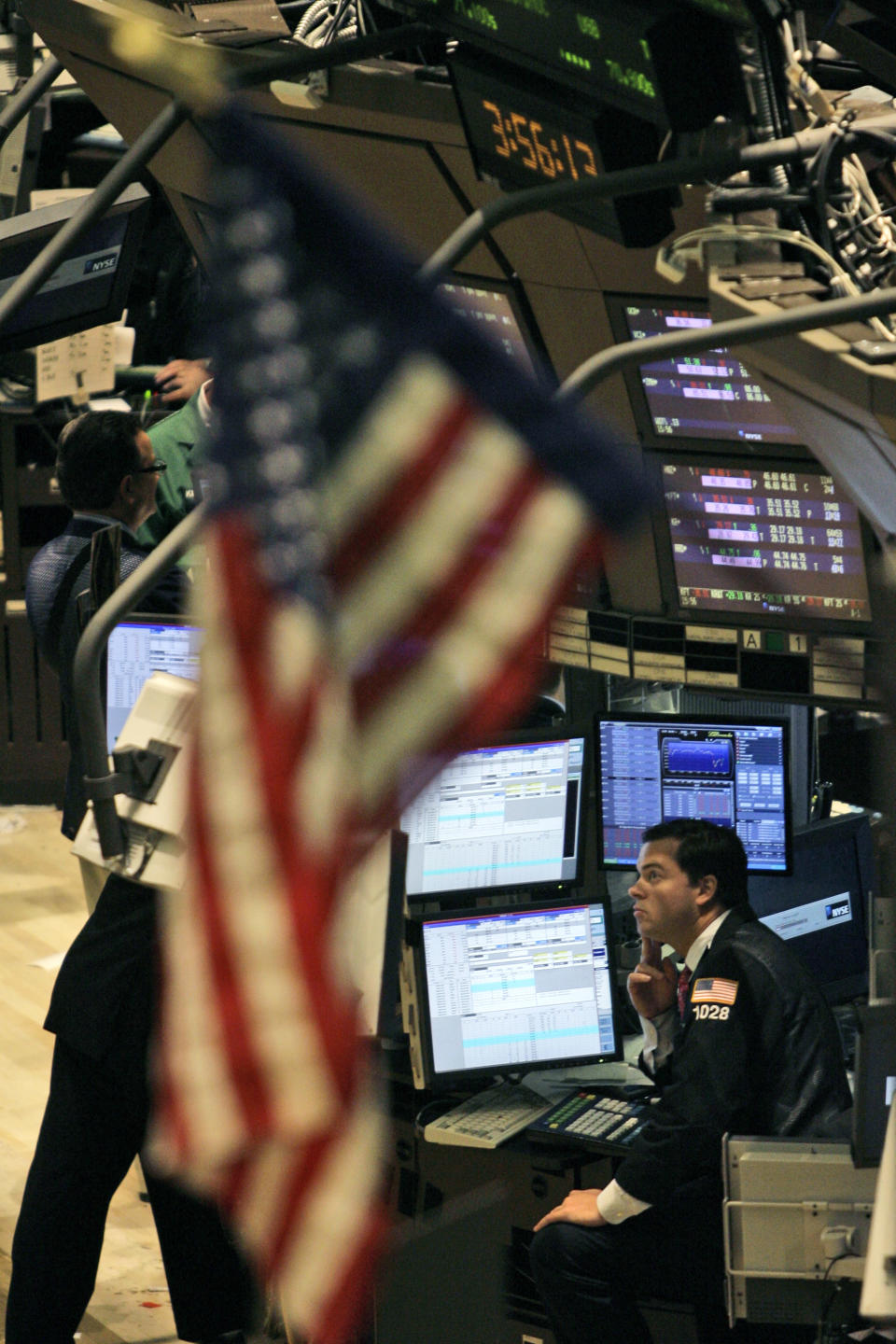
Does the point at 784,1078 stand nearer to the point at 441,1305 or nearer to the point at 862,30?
the point at 441,1305

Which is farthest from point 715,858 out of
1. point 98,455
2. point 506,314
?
point 98,455

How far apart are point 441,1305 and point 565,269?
2.47m

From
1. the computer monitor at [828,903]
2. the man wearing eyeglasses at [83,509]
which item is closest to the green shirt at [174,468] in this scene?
the man wearing eyeglasses at [83,509]

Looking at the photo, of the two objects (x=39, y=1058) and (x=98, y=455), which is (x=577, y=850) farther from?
(x=39, y=1058)

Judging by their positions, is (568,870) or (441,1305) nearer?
(441,1305)

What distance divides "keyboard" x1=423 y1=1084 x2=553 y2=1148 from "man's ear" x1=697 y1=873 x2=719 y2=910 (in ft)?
2.20

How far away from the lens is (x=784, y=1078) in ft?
15.2

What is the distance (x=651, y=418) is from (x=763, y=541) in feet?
1.39

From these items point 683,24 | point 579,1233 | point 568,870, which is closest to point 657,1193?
point 579,1233

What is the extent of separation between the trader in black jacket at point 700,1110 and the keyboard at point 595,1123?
0.39 feet

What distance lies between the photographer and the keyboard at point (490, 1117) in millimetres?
4832

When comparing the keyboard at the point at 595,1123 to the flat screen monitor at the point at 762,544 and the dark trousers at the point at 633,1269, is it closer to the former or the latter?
the dark trousers at the point at 633,1269

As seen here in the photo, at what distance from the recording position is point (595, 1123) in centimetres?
486

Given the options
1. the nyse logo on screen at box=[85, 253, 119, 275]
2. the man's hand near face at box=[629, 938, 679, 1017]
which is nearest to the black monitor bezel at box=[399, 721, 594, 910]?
the man's hand near face at box=[629, 938, 679, 1017]
